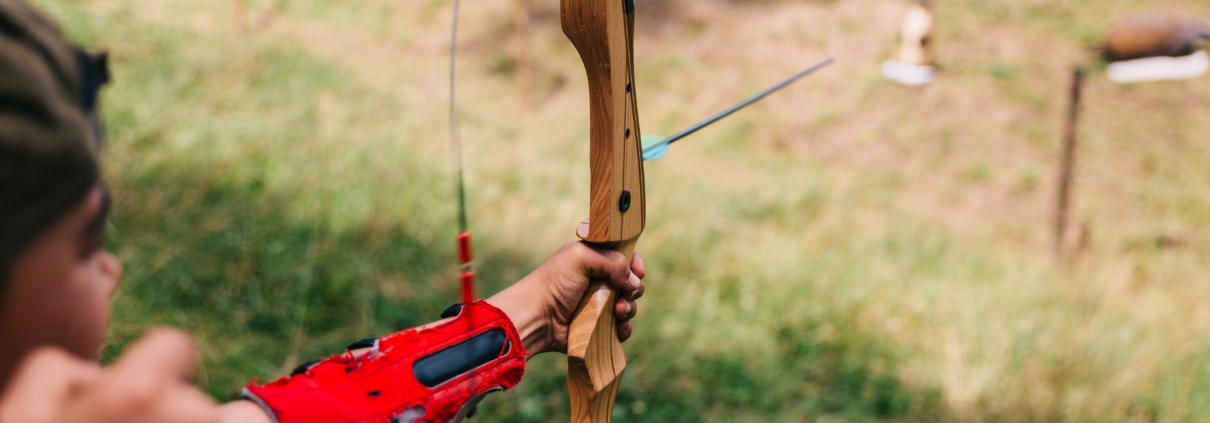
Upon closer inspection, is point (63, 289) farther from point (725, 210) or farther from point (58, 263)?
point (725, 210)

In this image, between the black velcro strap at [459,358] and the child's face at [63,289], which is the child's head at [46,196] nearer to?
the child's face at [63,289]

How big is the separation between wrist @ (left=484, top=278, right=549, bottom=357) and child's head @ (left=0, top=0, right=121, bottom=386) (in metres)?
0.71

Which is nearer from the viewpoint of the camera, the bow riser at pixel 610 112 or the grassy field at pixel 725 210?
the bow riser at pixel 610 112

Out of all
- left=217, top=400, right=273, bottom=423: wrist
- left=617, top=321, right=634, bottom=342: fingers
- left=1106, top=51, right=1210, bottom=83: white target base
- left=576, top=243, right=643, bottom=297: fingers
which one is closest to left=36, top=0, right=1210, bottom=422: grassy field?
left=1106, top=51, right=1210, bottom=83: white target base

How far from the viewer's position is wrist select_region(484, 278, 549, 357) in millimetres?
1318

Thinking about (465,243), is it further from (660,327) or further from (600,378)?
(660,327)

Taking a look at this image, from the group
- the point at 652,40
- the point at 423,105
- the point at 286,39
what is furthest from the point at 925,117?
the point at 286,39

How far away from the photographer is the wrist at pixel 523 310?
1.32 m

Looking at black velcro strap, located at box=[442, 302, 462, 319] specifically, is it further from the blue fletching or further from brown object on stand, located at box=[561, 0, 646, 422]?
the blue fletching

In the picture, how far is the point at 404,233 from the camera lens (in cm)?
353

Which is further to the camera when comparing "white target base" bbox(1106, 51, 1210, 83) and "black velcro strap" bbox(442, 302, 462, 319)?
"white target base" bbox(1106, 51, 1210, 83)

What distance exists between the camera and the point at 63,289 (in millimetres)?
609

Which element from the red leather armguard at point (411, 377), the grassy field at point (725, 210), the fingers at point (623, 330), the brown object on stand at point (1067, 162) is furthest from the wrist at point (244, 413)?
the brown object on stand at point (1067, 162)

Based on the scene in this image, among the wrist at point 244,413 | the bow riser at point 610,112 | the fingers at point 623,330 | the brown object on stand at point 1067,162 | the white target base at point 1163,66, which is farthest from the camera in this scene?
the brown object on stand at point 1067,162
